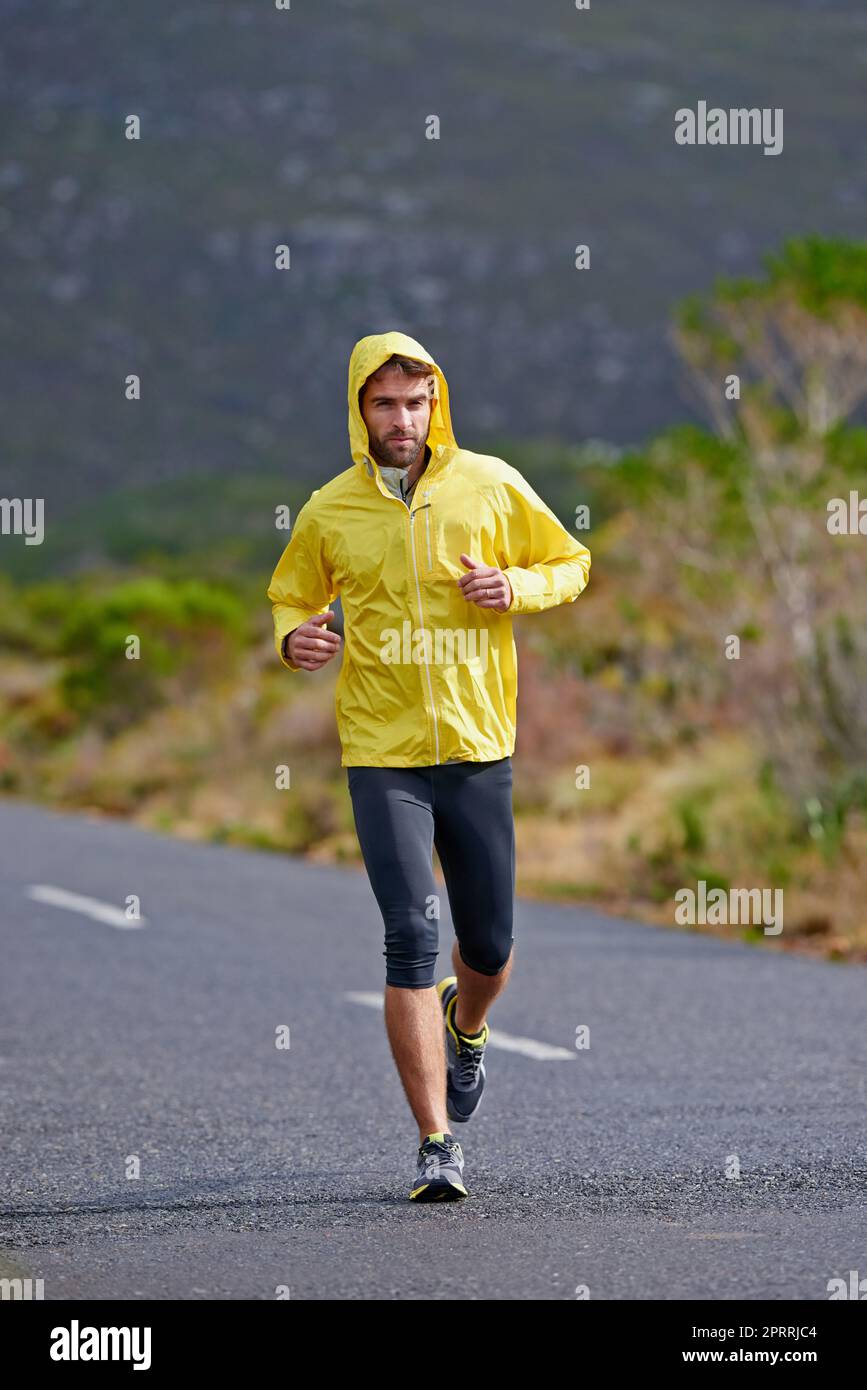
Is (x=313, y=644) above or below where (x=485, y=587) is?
below

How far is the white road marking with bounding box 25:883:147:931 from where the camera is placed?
47.4 ft

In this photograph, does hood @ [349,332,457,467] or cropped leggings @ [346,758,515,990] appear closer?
cropped leggings @ [346,758,515,990]

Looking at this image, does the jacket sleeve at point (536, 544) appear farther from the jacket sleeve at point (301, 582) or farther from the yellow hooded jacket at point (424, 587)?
the jacket sleeve at point (301, 582)

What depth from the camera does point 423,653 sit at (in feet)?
20.6

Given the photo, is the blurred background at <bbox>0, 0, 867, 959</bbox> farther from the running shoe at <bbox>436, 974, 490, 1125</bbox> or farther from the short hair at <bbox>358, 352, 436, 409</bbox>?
the short hair at <bbox>358, 352, 436, 409</bbox>

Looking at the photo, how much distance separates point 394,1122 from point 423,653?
217 centimetres

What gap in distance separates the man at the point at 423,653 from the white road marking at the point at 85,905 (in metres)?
7.96

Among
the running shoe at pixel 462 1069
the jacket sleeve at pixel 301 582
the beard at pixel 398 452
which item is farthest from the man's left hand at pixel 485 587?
the running shoe at pixel 462 1069

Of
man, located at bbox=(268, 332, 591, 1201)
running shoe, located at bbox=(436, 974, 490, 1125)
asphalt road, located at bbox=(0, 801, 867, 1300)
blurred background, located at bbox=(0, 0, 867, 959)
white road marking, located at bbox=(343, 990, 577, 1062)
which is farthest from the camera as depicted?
blurred background, located at bbox=(0, 0, 867, 959)

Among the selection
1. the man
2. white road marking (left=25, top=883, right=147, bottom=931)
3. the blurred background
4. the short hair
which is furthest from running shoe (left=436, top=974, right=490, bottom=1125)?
white road marking (left=25, top=883, right=147, bottom=931)

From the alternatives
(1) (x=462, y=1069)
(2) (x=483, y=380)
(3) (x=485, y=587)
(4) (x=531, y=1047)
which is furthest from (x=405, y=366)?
(2) (x=483, y=380)

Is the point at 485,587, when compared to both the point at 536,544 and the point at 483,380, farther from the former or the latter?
the point at 483,380

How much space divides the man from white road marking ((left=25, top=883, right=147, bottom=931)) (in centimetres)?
796

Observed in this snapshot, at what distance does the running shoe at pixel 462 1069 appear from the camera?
22.5 ft
